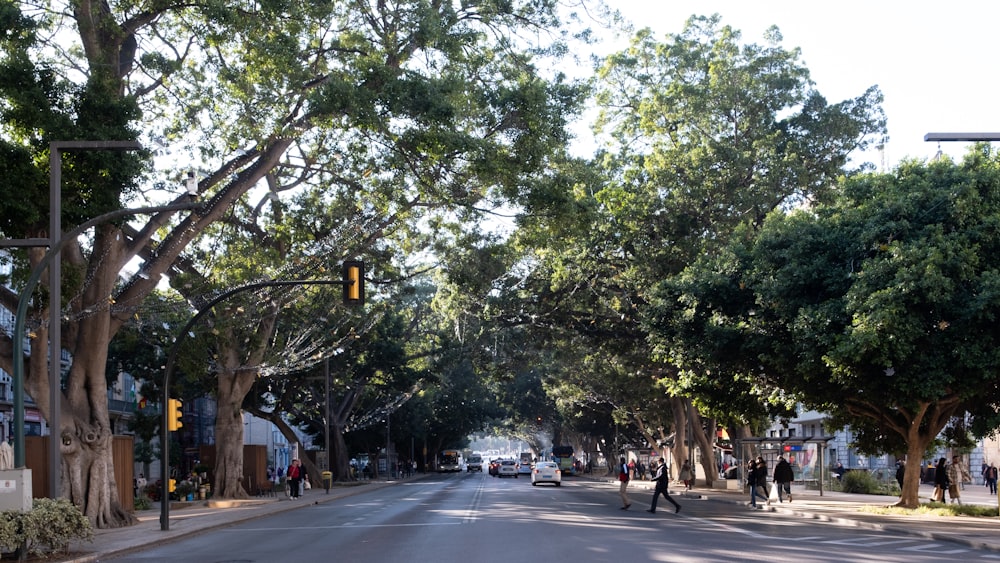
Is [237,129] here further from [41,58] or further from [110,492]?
[110,492]

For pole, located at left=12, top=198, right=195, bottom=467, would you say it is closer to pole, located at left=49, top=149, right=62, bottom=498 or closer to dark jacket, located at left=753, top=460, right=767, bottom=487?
pole, located at left=49, top=149, right=62, bottom=498

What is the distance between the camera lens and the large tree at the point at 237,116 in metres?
21.4

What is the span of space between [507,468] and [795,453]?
40.8 metres

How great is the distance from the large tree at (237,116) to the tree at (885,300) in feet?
23.4

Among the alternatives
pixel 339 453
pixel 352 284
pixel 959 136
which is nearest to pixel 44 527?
pixel 352 284

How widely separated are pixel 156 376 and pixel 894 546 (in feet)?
122

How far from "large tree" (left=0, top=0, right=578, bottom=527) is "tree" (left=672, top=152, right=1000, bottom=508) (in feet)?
23.4

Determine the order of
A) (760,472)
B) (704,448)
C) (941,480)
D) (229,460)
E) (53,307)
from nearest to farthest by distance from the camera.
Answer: (53,307)
(941,480)
(760,472)
(229,460)
(704,448)

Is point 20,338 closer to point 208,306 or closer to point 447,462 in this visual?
point 208,306

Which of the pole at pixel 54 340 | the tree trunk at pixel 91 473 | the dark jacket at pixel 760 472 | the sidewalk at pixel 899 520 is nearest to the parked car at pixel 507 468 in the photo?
the sidewalk at pixel 899 520

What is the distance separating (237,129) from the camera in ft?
79.4

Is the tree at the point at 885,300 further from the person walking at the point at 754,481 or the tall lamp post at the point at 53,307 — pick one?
the tall lamp post at the point at 53,307

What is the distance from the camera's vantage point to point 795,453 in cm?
4447

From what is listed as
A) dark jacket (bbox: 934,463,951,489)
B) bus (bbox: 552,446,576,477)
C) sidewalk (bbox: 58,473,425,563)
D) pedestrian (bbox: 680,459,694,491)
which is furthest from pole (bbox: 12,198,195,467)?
bus (bbox: 552,446,576,477)
